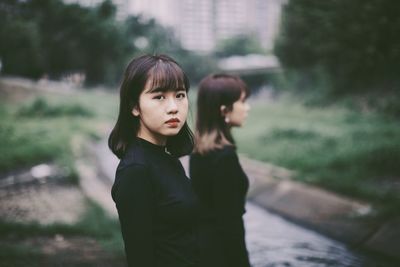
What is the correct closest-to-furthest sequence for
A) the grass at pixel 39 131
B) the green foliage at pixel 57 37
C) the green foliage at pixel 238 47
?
the green foliage at pixel 57 37
the grass at pixel 39 131
the green foliage at pixel 238 47

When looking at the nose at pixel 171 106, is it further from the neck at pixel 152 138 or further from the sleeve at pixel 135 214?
the sleeve at pixel 135 214

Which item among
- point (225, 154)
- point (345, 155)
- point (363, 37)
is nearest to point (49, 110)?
point (363, 37)

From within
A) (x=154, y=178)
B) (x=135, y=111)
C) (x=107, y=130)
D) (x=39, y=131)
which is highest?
(x=135, y=111)

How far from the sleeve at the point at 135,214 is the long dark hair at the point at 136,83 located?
303mm

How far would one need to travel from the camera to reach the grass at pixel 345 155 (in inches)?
228

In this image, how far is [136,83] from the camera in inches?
64.0

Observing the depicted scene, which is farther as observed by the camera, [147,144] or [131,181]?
[147,144]

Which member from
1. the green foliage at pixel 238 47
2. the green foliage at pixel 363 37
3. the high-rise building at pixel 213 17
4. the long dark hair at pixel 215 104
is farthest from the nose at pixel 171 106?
the high-rise building at pixel 213 17

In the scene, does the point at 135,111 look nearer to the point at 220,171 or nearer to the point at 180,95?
the point at 180,95

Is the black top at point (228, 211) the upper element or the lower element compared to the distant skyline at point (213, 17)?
lower

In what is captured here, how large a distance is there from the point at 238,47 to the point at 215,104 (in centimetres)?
7113

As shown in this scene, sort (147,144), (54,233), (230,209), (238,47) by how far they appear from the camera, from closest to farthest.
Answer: (147,144), (230,209), (54,233), (238,47)

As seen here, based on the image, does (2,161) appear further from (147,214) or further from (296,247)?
(147,214)

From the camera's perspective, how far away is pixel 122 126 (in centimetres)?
175
